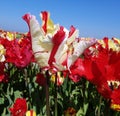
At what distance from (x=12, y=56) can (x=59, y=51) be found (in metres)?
1.66

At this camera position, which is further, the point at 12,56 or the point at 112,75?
the point at 12,56

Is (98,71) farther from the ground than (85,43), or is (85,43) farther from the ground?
(85,43)

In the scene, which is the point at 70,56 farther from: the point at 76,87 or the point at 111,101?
Answer: the point at 76,87

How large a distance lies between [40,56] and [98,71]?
0.24 m

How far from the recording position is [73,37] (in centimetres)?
178

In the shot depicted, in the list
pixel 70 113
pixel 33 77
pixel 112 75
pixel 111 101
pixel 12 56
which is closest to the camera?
pixel 112 75

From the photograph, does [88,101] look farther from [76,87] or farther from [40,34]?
[40,34]

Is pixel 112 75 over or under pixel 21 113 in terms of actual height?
over

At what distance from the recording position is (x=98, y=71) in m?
1.62

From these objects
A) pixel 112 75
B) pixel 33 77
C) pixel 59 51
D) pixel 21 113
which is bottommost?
pixel 21 113

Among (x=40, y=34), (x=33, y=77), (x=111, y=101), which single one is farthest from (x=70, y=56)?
(x=33, y=77)

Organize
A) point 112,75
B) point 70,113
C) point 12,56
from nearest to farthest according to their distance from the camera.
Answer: point 112,75, point 70,113, point 12,56

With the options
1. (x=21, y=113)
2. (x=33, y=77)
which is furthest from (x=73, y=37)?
(x=33, y=77)

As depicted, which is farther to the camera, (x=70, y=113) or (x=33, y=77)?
(x=33, y=77)
